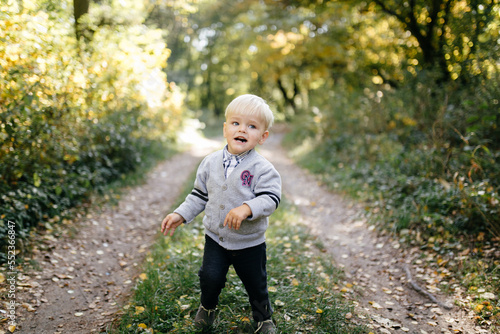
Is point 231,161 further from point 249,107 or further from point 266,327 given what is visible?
point 266,327

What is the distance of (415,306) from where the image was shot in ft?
11.2

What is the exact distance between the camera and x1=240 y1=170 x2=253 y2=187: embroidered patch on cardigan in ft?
8.04

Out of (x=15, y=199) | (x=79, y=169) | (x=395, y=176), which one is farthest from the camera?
(x=395, y=176)

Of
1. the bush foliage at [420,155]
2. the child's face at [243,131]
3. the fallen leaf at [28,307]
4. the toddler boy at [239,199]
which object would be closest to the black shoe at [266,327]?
the toddler boy at [239,199]

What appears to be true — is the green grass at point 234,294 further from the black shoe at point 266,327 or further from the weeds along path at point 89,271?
the weeds along path at point 89,271

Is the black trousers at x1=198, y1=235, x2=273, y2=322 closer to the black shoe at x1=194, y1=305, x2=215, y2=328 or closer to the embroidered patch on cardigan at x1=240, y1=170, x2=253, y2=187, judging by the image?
the black shoe at x1=194, y1=305, x2=215, y2=328

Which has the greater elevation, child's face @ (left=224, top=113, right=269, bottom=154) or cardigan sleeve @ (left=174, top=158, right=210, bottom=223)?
child's face @ (left=224, top=113, right=269, bottom=154)

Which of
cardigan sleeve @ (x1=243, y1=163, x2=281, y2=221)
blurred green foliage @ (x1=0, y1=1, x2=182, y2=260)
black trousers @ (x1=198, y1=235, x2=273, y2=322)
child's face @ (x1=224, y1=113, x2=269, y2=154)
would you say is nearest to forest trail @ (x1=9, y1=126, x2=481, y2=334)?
blurred green foliage @ (x1=0, y1=1, x2=182, y2=260)

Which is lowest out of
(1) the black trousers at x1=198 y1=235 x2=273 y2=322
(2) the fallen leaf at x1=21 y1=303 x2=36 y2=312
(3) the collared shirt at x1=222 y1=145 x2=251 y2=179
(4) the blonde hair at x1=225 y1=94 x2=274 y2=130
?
(2) the fallen leaf at x1=21 y1=303 x2=36 y2=312

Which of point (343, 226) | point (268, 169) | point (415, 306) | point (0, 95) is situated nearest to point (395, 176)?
point (343, 226)

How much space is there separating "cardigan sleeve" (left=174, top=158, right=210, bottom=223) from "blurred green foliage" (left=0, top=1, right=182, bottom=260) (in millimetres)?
2437

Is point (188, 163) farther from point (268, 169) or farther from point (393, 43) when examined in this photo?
point (268, 169)

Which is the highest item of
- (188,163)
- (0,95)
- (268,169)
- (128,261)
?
(188,163)

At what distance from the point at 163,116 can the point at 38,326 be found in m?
9.44
